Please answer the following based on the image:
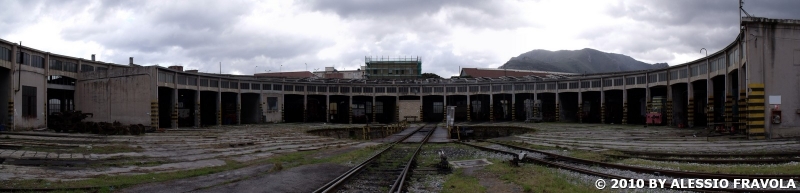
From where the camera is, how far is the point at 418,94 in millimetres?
66625

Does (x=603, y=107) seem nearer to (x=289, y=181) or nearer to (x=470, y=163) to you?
(x=470, y=163)

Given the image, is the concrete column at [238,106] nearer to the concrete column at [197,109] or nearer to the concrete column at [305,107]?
the concrete column at [197,109]

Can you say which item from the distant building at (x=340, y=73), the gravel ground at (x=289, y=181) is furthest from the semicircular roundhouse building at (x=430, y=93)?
the distant building at (x=340, y=73)

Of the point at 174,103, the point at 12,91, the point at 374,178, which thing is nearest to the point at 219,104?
the point at 174,103

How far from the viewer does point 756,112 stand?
2216cm

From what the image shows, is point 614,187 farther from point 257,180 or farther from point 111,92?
point 111,92

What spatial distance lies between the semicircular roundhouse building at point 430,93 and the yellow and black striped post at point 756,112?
45 millimetres

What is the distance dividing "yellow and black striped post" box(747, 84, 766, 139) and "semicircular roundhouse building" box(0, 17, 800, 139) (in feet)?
0.15

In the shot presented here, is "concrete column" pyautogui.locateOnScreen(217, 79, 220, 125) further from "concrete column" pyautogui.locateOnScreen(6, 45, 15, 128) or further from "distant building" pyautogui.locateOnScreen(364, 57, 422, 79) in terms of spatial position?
"distant building" pyautogui.locateOnScreen(364, 57, 422, 79)

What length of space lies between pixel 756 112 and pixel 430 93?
46.0 metres

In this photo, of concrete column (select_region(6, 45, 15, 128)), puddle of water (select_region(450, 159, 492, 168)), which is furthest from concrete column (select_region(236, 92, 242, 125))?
puddle of water (select_region(450, 159, 492, 168))

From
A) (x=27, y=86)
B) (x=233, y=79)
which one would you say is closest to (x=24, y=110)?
(x=27, y=86)

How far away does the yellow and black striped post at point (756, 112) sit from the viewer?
871 inches

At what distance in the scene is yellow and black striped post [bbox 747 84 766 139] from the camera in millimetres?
22125
